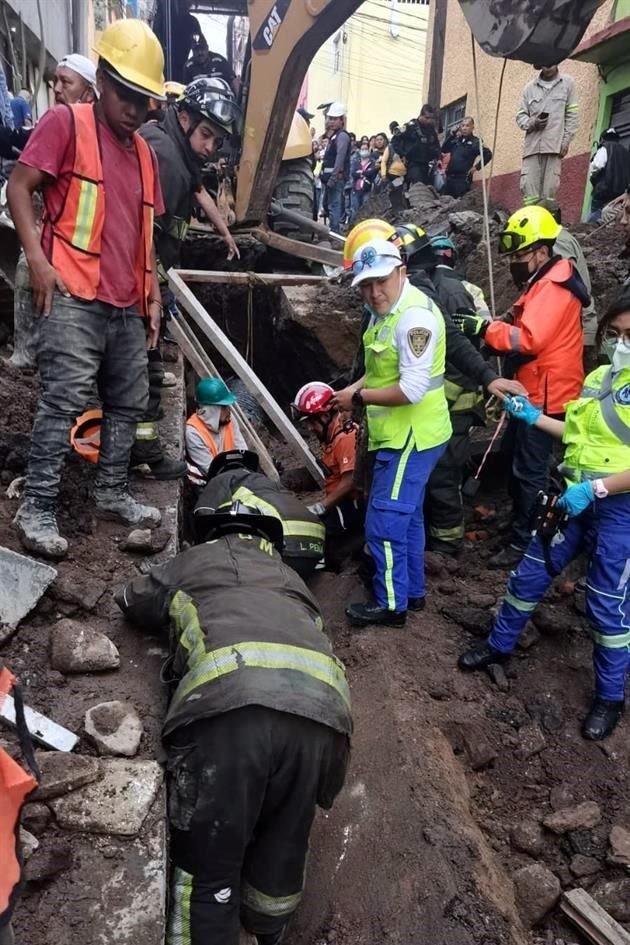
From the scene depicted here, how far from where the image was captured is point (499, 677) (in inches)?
144

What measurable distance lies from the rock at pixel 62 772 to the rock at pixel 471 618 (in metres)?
2.47

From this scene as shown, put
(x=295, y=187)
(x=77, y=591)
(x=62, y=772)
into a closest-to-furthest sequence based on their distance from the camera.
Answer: (x=62, y=772) < (x=77, y=591) < (x=295, y=187)

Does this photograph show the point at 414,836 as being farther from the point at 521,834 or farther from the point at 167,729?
the point at 167,729

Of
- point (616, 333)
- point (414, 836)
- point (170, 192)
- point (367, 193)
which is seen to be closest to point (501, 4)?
point (616, 333)

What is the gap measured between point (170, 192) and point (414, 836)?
321cm

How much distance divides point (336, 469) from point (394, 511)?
1455 millimetres

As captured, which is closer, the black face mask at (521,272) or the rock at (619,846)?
the rock at (619,846)

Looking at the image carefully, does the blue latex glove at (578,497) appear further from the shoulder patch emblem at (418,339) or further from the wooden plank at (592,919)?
the wooden plank at (592,919)

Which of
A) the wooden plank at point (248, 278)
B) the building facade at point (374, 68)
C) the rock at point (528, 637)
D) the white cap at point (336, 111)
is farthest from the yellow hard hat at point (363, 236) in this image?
the building facade at point (374, 68)

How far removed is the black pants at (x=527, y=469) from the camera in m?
4.48

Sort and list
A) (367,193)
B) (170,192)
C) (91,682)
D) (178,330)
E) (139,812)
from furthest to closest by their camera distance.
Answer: (367,193), (178,330), (170,192), (91,682), (139,812)

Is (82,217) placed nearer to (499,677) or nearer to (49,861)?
(49,861)

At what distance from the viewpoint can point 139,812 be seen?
6.52ft

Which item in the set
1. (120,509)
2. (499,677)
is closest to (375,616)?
(499,677)
